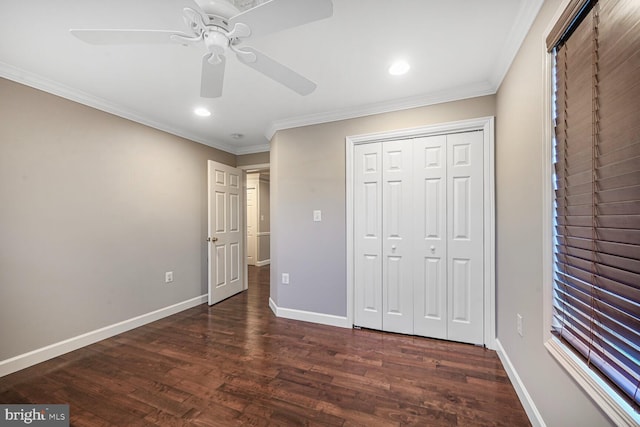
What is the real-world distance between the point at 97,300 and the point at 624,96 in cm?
381

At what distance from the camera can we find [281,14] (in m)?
1.11

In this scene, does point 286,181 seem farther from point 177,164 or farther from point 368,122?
point 177,164

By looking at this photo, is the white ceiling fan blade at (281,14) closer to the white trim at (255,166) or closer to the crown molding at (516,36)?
the crown molding at (516,36)

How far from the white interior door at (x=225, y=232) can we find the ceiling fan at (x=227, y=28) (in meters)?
2.38

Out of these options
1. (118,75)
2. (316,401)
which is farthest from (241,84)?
(316,401)

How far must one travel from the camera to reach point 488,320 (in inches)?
90.7

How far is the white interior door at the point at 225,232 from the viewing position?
11.8ft

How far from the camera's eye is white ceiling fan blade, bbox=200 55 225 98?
144cm

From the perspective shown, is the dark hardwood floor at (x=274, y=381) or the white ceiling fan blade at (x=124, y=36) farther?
the dark hardwood floor at (x=274, y=381)

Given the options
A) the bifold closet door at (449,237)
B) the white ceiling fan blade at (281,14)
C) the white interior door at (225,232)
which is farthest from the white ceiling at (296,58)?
the white interior door at (225,232)

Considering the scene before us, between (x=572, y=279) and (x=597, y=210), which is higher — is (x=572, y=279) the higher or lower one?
the lower one

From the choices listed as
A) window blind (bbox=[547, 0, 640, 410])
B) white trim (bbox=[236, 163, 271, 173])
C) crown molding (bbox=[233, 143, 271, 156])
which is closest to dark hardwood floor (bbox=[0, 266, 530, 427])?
window blind (bbox=[547, 0, 640, 410])

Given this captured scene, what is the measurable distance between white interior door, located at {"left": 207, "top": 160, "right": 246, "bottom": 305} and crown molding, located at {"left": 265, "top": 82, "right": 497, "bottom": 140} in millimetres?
1121

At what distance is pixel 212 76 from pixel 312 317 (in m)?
2.51
